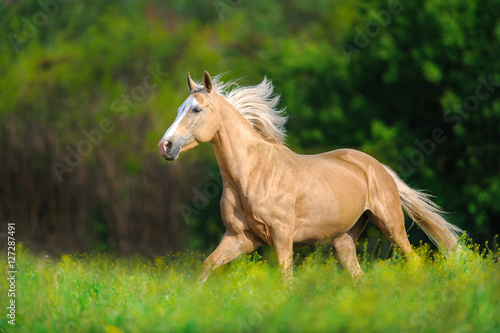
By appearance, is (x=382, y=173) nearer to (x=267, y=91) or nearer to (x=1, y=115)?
(x=267, y=91)

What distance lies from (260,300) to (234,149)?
153 centimetres

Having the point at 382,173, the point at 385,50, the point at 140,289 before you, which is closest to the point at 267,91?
the point at 382,173

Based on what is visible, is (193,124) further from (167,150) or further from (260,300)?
(260,300)

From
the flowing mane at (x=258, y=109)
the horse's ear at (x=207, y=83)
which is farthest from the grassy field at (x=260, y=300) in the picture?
the horse's ear at (x=207, y=83)

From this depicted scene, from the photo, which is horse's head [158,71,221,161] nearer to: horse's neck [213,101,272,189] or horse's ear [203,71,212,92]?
horse's ear [203,71,212,92]

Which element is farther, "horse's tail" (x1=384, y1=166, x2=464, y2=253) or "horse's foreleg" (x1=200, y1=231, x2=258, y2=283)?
"horse's tail" (x1=384, y1=166, x2=464, y2=253)

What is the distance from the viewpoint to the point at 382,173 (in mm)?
6512

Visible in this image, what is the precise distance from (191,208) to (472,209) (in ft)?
19.9

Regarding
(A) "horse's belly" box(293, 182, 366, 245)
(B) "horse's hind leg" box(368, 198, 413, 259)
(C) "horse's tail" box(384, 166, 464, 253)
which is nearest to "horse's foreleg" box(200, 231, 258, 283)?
(A) "horse's belly" box(293, 182, 366, 245)

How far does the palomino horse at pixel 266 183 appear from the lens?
5.29 meters

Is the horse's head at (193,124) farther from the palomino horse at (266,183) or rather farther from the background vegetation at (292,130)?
the background vegetation at (292,130)

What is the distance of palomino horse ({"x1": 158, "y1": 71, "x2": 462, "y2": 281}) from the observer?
5293 mm

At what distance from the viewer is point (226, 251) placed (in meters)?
5.46

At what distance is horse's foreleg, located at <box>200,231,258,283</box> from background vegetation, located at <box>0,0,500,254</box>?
6.31m
